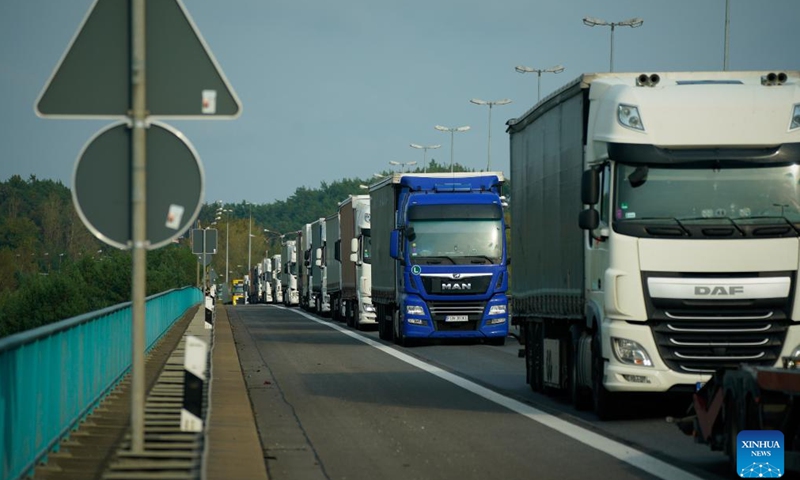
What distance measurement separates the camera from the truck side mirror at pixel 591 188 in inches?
597

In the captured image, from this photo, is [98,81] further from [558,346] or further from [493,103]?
[493,103]

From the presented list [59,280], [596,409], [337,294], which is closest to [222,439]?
[596,409]

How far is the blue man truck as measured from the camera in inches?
1220

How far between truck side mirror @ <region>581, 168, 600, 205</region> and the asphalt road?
2244 mm

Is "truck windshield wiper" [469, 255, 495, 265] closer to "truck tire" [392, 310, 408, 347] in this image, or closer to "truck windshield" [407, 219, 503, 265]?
"truck windshield" [407, 219, 503, 265]

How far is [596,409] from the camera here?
15.7 m


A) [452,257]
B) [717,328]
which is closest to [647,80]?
[717,328]

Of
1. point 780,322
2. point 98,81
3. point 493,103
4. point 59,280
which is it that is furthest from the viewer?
point 59,280

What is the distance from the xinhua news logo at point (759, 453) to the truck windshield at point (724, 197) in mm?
4742

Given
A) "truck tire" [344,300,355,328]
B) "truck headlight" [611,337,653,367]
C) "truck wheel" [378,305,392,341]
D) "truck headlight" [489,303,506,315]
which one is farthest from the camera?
"truck tire" [344,300,355,328]

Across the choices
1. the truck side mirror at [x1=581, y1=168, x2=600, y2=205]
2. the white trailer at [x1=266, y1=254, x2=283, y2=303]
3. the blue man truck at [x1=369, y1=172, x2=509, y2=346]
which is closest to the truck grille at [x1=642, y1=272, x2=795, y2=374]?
the truck side mirror at [x1=581, y1=168, x2=600, y2=205]

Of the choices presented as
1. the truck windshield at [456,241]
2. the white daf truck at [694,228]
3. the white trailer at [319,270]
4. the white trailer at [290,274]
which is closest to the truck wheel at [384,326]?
the truck windshield at [456,241]

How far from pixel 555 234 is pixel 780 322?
12.1ft

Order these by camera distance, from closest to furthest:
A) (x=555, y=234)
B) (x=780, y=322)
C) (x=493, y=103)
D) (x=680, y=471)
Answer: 1. (x=680, y=471)
2. (x=780, y=322)
3. (x=555, y=234)
4. (x=493, y=103)
